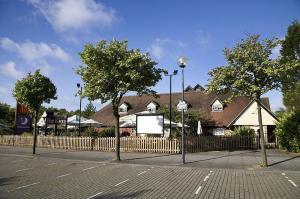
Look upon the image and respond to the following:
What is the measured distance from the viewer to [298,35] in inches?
1678

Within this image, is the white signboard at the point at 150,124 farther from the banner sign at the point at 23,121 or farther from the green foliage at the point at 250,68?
the banner sign at the point at 23,121

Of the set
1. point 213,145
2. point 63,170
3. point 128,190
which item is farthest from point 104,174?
point 213,145

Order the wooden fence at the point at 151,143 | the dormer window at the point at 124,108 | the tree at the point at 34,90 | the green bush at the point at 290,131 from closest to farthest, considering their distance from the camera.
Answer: the tree at the point at 34,90 → the green bush at the point at 290,131 → the wooden fence at the point at 151,143 → the dormer window at the point at 124,108

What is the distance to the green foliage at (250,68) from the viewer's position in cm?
1528

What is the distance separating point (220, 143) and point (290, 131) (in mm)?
5665

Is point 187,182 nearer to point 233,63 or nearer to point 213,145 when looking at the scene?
point 233,63

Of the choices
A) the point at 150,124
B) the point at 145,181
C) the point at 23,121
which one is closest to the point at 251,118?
the point at 150,124

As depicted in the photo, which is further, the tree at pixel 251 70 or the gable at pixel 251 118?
the gable at pixel 251 118

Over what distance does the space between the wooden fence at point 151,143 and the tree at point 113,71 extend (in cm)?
685

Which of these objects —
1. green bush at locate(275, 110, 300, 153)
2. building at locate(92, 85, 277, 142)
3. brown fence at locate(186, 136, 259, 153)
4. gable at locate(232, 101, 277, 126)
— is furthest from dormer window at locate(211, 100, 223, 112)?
green bush at locate(275, 110, 300, 153)

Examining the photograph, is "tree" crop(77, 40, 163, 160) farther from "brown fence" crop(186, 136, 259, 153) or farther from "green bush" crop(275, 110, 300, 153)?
"green bush" crop(275, 110, 300, 153)

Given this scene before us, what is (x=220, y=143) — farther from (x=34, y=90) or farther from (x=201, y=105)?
(x=34, y=90)

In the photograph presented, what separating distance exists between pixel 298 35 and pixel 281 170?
110 ft

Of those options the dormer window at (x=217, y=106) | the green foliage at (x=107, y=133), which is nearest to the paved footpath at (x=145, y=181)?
the green foliage at (x=107, y=133)
